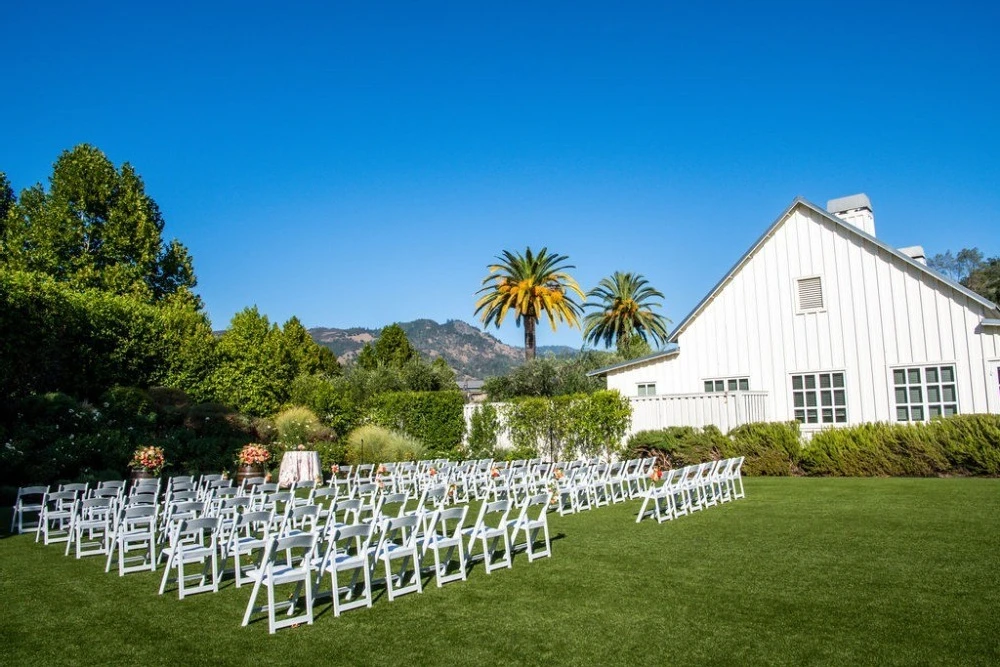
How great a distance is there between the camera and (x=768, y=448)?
17875 millimetres

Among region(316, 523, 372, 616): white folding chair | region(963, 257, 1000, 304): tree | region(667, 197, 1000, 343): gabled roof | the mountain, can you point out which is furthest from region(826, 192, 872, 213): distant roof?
the mountain

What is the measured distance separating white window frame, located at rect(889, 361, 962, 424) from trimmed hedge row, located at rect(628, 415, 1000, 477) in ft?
3.98

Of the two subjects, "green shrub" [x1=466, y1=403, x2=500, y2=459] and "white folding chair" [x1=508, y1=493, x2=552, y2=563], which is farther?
"green shrub" [x1=466, y1=403, x2=500, y2=459]

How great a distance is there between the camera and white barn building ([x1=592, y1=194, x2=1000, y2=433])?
17.6 metres

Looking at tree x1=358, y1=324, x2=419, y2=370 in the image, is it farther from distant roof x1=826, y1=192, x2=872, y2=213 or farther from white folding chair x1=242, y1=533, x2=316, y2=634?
white folding chair x1=242, y1=533, x2=316, y2=634

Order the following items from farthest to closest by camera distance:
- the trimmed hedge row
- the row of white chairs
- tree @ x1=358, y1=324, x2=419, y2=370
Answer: tree @ x1=358, y1=324, x2=419, y2=370 → the trimmed hedge row → the row of white chairs

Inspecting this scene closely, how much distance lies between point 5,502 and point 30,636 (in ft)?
40.4

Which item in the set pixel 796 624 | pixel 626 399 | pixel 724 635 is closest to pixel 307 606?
pixel 724 635

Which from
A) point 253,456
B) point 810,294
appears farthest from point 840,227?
point 253,456

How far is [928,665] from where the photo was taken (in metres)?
4.56

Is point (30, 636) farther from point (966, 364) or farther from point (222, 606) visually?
point (966, 364)

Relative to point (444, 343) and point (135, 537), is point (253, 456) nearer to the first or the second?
point (135, 537)

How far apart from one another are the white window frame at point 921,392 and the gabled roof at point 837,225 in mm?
1727

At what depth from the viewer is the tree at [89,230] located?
32.2m
